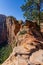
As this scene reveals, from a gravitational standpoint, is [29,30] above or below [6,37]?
above

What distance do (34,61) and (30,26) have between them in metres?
13.8

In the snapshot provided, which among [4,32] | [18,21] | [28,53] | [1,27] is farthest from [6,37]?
[28,53]

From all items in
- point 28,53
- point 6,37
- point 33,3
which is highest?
point 33,3

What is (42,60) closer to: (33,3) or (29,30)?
(29,30)

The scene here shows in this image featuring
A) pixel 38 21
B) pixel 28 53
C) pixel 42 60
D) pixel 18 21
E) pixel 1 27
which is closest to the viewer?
pixel 42 60

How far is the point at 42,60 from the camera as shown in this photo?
9.32 metres

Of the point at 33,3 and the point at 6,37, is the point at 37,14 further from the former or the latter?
the point at 6,37

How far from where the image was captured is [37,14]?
25156 millimetres

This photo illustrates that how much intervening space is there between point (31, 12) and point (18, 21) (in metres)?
5.22

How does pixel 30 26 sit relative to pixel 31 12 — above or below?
below

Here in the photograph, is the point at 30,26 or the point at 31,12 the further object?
the point at 31,12

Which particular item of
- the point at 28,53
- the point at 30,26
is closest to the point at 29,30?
the point at 30,26

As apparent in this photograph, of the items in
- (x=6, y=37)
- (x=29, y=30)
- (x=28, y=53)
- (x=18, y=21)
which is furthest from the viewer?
(x=6, y=37)

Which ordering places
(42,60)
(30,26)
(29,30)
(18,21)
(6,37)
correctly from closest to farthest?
(42,60) → (29,30) → (30,26) → (18,21) → (6,37)
